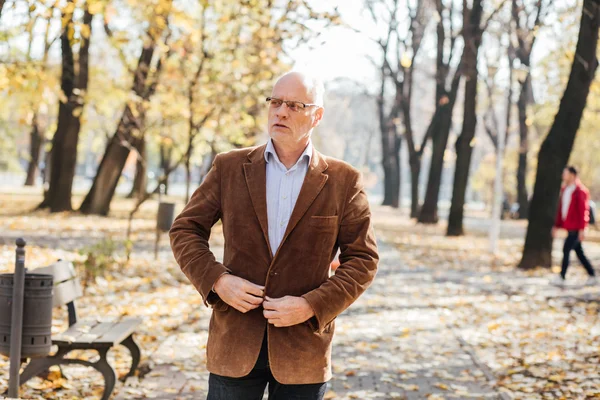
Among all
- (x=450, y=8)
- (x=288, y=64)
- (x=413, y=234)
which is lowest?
(x=413, y=234)

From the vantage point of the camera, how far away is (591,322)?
10.8 meters

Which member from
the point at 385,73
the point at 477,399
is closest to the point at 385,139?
the point at 385,73

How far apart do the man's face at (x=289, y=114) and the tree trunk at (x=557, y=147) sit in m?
12.5

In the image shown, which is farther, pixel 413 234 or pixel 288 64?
pixel 413 234

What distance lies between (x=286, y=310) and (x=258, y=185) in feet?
1.68

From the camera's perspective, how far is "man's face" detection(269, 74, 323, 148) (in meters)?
3.39

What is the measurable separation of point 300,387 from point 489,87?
22.3m

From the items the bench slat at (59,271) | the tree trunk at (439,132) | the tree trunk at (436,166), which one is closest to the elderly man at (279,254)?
the bench slat at (59,271)

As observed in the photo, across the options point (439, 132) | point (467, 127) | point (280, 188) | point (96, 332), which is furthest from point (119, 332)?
point (439, 132)

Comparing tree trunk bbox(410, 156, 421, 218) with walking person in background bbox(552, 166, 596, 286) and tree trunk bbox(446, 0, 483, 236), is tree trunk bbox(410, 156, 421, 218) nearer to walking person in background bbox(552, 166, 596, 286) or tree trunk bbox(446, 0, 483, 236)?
tree trunk bbox(446, 0, 483, 236)

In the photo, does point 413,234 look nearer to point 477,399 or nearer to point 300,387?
point 477,399

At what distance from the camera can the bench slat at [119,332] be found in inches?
248

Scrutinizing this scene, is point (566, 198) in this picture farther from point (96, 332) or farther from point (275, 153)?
point (275, 153)

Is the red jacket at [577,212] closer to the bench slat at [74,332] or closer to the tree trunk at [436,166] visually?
the bench slat at [74,332]
